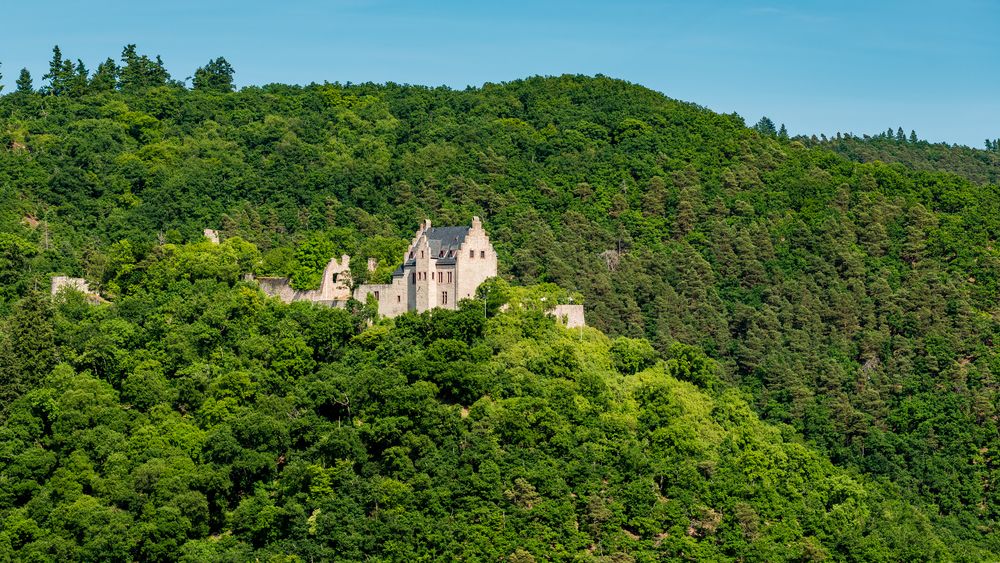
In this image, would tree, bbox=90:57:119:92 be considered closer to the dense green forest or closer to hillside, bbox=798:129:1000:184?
the dense green forest

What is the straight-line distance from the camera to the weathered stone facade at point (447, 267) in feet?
273

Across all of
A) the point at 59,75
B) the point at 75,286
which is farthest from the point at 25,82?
the point at 75,286

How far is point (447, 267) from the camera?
83.4 m

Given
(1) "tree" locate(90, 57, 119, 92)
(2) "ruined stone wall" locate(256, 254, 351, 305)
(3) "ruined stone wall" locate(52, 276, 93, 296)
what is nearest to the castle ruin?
(2) "ruined stone wall" locate(256, 254, 351, 305)

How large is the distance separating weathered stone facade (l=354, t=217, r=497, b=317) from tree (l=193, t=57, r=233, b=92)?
75.9m

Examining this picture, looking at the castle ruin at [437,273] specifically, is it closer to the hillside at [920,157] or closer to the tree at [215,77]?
the tree at [215,77]

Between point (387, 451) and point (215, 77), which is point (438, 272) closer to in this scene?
point (387, 451)

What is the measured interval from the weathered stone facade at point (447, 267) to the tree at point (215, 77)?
75.9 metres

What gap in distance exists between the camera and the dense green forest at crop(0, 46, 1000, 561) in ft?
249

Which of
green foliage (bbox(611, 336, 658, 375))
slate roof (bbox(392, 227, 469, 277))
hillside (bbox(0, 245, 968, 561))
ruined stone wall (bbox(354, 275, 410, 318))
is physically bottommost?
hillside (bbox(0, 245, 968, 561))

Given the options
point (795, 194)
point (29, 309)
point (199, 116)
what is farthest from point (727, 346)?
point (199, 116)

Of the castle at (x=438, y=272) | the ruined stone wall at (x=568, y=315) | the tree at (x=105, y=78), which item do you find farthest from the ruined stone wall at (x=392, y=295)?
the tree at (x=105, y=78)

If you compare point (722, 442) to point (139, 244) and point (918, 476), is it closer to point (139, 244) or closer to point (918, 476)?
point (918, 476)

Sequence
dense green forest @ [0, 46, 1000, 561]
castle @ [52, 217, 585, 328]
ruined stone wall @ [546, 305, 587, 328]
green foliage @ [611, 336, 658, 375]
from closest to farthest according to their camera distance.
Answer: dense green forest @ [0, 46, 1000, 561]
castle @ [52, 217, 585, 328]
green foliage @ [611, 336, 658, 375]
ruined stone wall @ [546, 305, 587, 328]
